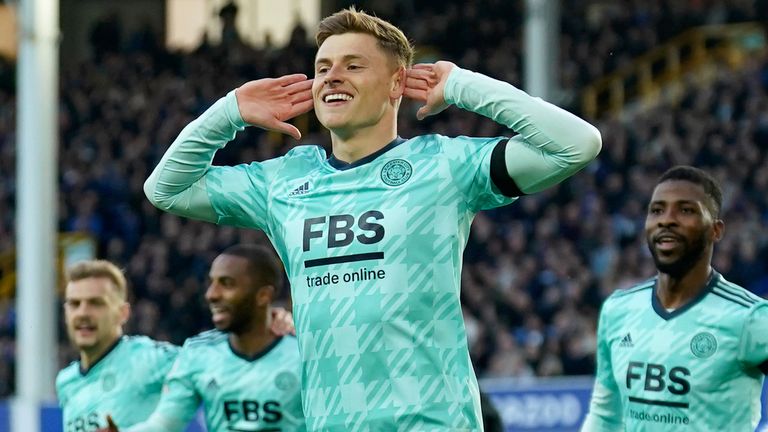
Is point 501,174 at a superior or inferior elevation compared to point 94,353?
superior

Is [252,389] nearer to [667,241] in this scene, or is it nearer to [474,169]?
[667,241]

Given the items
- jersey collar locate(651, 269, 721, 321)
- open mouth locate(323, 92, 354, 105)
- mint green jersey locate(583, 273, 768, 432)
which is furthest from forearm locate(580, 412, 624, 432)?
open mouth locate(323, 92, 354, 105)

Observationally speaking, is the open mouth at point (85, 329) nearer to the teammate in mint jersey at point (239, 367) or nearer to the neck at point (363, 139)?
the teammate in mint jersey at point (239, 367)

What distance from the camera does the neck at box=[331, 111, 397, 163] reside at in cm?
495

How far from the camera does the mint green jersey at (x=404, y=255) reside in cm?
473

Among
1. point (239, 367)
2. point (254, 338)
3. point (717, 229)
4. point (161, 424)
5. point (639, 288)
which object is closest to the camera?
point (717, 229)

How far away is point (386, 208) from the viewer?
4.79m

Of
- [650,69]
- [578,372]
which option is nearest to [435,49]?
[650,69]

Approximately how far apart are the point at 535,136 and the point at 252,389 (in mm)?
2728

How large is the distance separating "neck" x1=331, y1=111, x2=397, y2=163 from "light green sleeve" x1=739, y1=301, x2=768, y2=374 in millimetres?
1667

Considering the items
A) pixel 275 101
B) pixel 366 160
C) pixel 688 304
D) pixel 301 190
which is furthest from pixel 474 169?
pixel 688 304

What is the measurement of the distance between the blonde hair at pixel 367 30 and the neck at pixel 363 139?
0.66 ft

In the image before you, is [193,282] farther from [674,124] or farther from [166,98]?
[674,124]

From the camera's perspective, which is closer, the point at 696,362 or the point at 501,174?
the point at 501,174
